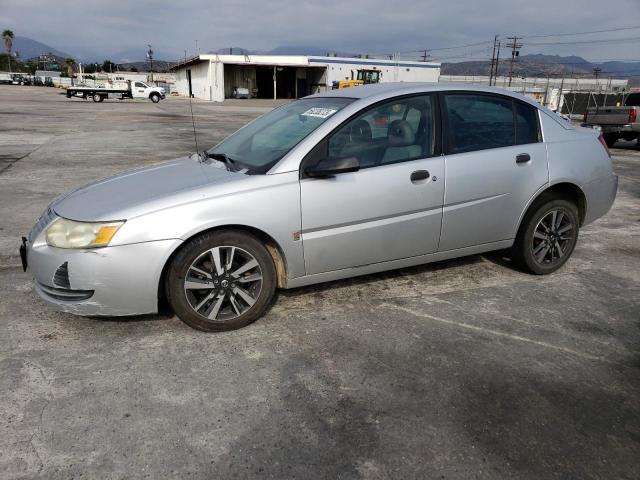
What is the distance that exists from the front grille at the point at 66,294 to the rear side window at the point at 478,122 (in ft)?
9.02

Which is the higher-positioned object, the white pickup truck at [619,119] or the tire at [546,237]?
the white pickup truck at [619,119]

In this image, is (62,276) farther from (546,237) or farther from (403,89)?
(546,237)

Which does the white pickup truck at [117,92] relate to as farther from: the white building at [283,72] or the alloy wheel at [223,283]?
the alloy wheel at [223,283]

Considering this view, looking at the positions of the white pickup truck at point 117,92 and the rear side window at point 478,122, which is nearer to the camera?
the rear side window at point 478,122

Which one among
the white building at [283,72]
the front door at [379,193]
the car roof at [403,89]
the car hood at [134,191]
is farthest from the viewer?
the white building at [283,72]

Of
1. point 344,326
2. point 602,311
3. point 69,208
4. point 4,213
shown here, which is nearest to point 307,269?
point 344,326

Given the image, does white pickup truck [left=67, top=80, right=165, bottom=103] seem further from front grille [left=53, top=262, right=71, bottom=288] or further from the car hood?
front grille [left=53, top=262, right=71, bottom=288]

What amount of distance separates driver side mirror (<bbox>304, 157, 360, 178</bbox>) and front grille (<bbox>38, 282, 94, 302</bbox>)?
5.20 feet

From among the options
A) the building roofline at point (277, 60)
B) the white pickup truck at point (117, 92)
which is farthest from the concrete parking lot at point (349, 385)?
the building roofline at point (277, 60)

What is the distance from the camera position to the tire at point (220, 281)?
321cm

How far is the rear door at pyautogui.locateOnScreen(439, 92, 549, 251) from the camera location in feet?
12.8

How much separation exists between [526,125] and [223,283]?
9.38ft

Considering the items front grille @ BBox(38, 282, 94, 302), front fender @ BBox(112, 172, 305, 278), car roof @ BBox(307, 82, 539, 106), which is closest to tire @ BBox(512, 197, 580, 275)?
car roof @ BBox(307, 82, 539, 106)

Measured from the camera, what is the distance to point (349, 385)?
2.82m
